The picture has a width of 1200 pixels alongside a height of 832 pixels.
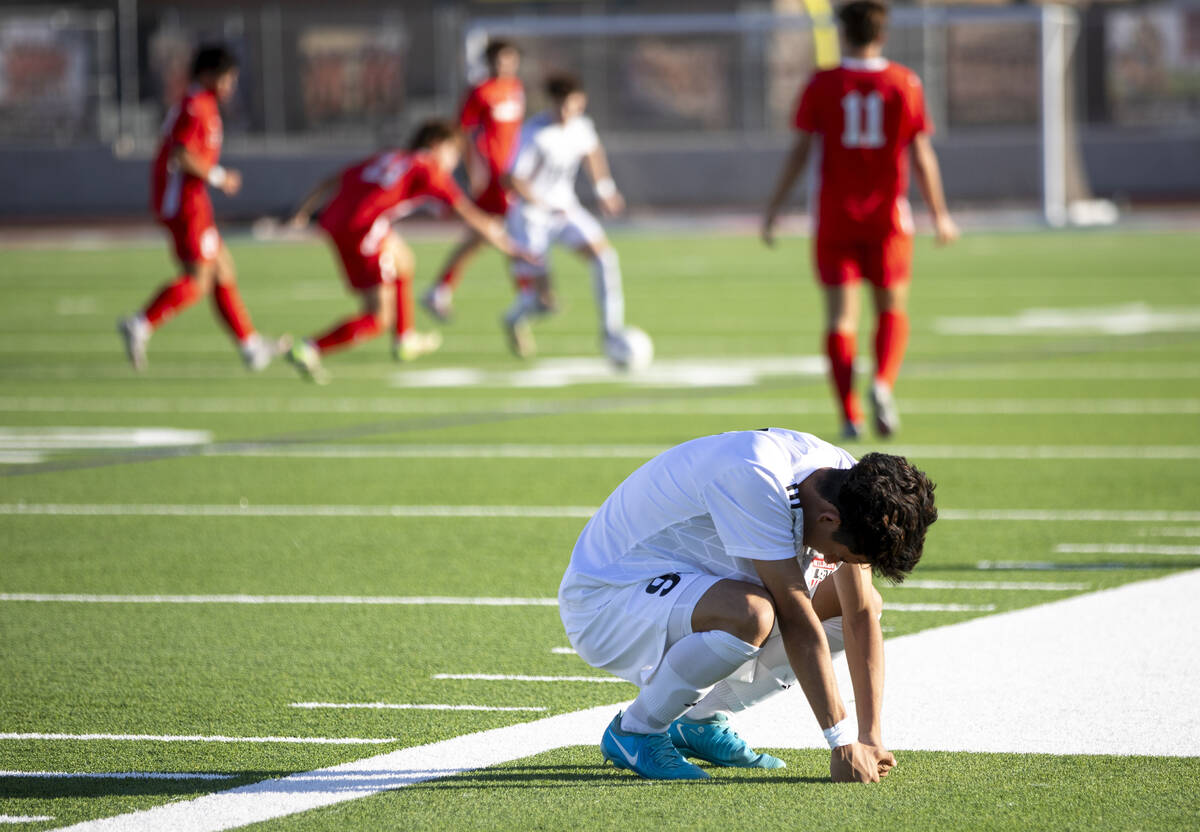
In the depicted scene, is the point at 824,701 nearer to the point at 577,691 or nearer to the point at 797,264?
the point at 577,691

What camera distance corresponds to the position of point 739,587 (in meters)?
4.38

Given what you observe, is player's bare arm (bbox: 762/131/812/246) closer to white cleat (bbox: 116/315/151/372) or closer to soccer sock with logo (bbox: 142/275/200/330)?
soccer sock with logo (bbox: 142/275/200/330)

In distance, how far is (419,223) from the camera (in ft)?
121

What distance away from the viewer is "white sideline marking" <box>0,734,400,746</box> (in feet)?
16.2

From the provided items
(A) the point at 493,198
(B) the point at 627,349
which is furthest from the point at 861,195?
(A) the point at 493,198

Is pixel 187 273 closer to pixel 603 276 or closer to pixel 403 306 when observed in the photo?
pixel 403 306

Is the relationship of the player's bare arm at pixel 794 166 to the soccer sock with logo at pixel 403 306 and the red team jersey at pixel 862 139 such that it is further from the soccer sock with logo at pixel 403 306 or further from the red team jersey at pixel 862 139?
the soccer sock with logo at pixel 403 306

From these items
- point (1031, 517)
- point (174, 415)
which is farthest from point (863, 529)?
point (174, 415)

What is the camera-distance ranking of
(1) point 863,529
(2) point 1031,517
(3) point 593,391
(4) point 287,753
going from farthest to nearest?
(3) point 593,391, (2) point 1031,517, (4) point 287,753, (1) point 863,529

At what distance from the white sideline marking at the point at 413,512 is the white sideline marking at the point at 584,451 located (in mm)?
1364

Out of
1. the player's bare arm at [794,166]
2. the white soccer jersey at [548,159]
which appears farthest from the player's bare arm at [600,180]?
the player's bare arm at [794,166]

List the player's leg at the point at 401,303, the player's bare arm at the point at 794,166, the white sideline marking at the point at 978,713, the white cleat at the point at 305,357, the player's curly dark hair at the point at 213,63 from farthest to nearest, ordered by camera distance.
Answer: the player's leg at the point at 401,303 → the player's curly dark hair at the point at 213,63 → the white cleat at the point at 305,357 → the player's bare arm at the point at 794,166 → the white sideline marking at the point at 978,713

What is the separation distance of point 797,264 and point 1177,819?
21738 mm

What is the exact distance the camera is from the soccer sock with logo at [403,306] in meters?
13.8
